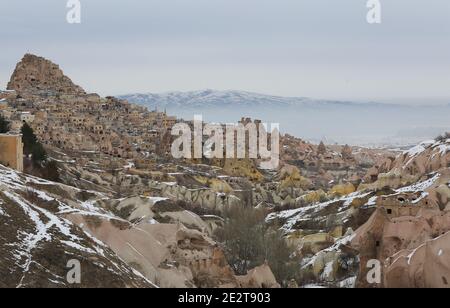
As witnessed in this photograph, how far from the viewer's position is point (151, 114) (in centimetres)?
14625

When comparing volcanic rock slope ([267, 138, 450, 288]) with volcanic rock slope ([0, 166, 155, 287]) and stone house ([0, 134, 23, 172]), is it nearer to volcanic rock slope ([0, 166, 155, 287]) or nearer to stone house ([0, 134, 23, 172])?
volcanic rock slope ([0, 166, 155, 287])

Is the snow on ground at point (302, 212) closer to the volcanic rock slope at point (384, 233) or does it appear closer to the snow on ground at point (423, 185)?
the volcanic rock slope at point (384, 233)

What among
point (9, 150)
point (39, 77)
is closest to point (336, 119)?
point (39, 77)

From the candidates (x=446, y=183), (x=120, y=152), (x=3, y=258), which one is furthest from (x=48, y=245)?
(x=120, y=152)

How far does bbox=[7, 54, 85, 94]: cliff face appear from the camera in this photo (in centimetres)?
14388

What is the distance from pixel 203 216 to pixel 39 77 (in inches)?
4131

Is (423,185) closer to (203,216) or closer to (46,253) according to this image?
(203,216)

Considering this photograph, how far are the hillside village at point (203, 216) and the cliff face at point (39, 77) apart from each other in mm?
36994

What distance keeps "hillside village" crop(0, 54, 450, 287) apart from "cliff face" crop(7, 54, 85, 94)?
121 ft

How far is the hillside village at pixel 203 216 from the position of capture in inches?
861

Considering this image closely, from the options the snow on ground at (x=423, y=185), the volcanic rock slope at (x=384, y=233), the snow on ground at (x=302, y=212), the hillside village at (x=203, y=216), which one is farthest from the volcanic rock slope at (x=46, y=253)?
the snow on ground at (x=423, y=185)

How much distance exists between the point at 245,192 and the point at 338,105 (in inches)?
3801

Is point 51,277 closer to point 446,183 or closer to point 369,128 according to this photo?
point 446,183

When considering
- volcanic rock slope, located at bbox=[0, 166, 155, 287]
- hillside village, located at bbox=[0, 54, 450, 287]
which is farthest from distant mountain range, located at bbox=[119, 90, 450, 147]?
volcanic rock slope, located at bbox=[0, 166, 155, 287]
